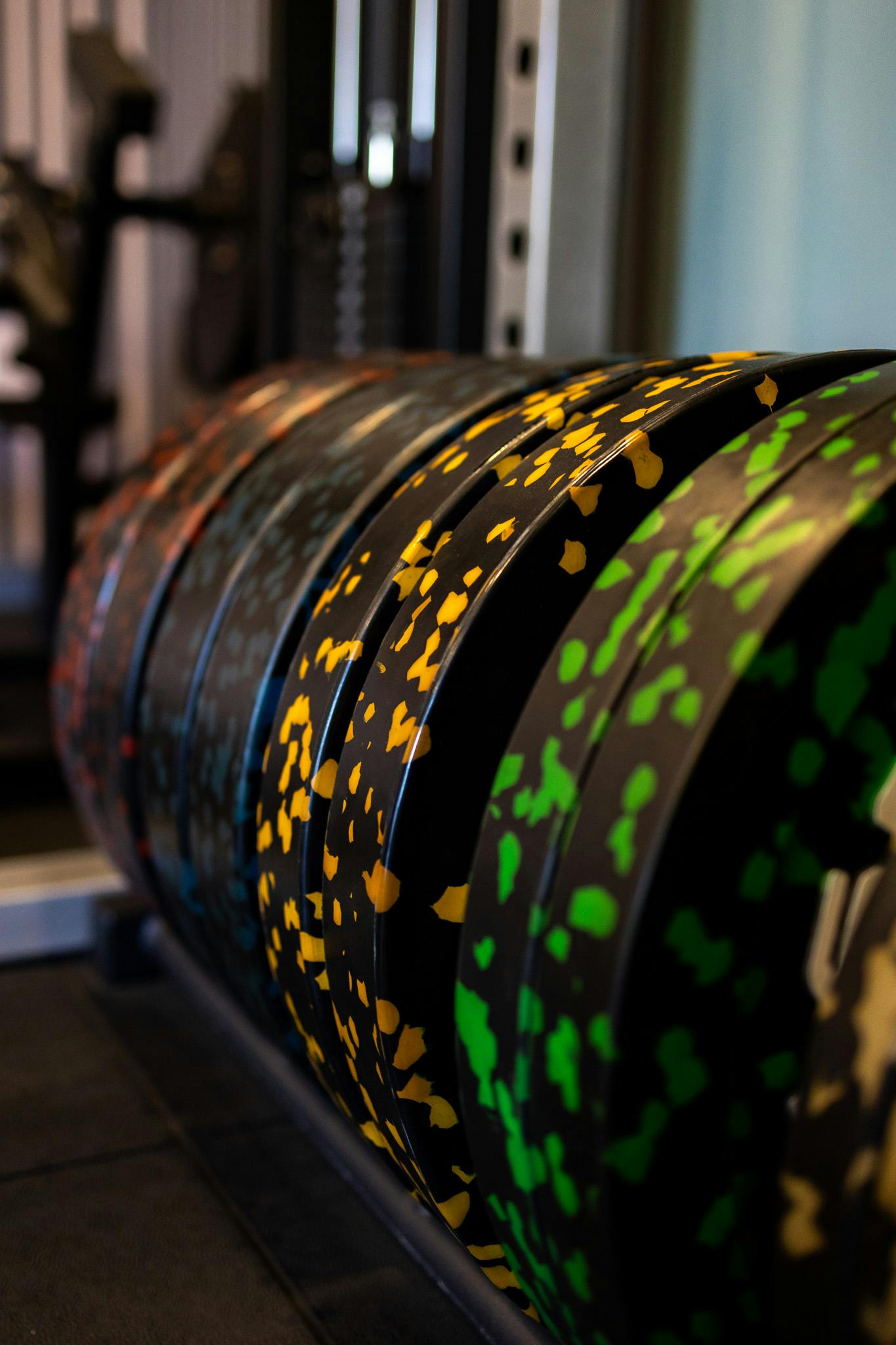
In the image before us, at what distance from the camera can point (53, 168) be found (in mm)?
3275

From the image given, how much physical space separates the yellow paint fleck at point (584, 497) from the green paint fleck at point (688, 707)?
0.53 ft

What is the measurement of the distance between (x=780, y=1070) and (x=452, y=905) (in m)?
0.19

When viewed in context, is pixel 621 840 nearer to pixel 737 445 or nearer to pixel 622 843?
pixel 622 843

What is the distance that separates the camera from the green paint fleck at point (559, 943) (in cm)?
50

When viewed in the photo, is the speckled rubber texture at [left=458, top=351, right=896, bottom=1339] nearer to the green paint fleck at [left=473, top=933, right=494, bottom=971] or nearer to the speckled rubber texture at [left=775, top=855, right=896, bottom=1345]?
the green paint fleck at [left=473, top=933, right=494, bottom=971]

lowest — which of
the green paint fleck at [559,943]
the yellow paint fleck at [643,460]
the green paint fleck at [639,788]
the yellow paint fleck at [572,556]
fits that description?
the green paint fleck at [559,943]

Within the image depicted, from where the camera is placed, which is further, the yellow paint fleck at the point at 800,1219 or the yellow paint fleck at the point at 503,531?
the yellow paint fleck at the point at 503,531

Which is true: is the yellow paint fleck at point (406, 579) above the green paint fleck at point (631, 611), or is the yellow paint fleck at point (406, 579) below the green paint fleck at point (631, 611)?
below

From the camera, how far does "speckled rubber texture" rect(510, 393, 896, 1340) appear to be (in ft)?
1.56

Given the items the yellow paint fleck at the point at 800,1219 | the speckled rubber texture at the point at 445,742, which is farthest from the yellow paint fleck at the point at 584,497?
the yellow paint fleck at the point at 800,1219

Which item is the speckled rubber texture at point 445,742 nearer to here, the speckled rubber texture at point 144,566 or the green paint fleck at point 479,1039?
the green paint fleck at point 479,1039

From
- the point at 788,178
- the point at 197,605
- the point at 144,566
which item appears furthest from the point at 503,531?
the point at 788,178

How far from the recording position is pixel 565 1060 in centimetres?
50

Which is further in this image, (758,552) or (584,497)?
(584,497)
